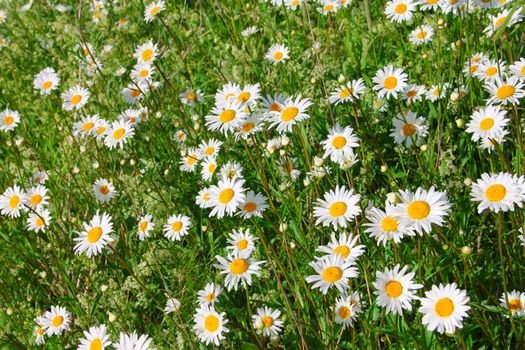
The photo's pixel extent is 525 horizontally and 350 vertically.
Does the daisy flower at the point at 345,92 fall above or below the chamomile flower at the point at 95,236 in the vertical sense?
above

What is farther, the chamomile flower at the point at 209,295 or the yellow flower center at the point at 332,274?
the chamomile flower at the point at 209,295

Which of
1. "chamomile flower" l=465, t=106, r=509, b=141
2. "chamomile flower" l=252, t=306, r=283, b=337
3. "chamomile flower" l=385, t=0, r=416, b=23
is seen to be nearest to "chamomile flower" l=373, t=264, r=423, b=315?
"chamomile flower" l=252, t=306, r=283, b=337

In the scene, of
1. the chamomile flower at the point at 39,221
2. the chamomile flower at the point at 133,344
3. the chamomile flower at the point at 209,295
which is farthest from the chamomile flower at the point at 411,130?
the chamomile flower at the point at 39,221

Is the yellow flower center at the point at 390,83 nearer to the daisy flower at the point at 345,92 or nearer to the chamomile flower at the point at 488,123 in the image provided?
the daisy flower at the point at 345,92

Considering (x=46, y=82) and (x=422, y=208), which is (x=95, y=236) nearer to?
(x=422, y=208)

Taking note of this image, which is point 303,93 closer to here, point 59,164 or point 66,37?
point 59,164

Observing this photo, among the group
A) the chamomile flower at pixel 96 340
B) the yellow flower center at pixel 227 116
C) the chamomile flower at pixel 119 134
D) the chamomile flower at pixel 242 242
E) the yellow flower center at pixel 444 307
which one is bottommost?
the yellow flower center at pixel 444 307

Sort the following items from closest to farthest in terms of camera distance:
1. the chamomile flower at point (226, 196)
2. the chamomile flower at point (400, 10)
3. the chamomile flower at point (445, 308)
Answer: the chamomile flower at point (445, 308) → the chamomile flower at point (226, 196) → the chamomile flower at point (400, 10)
